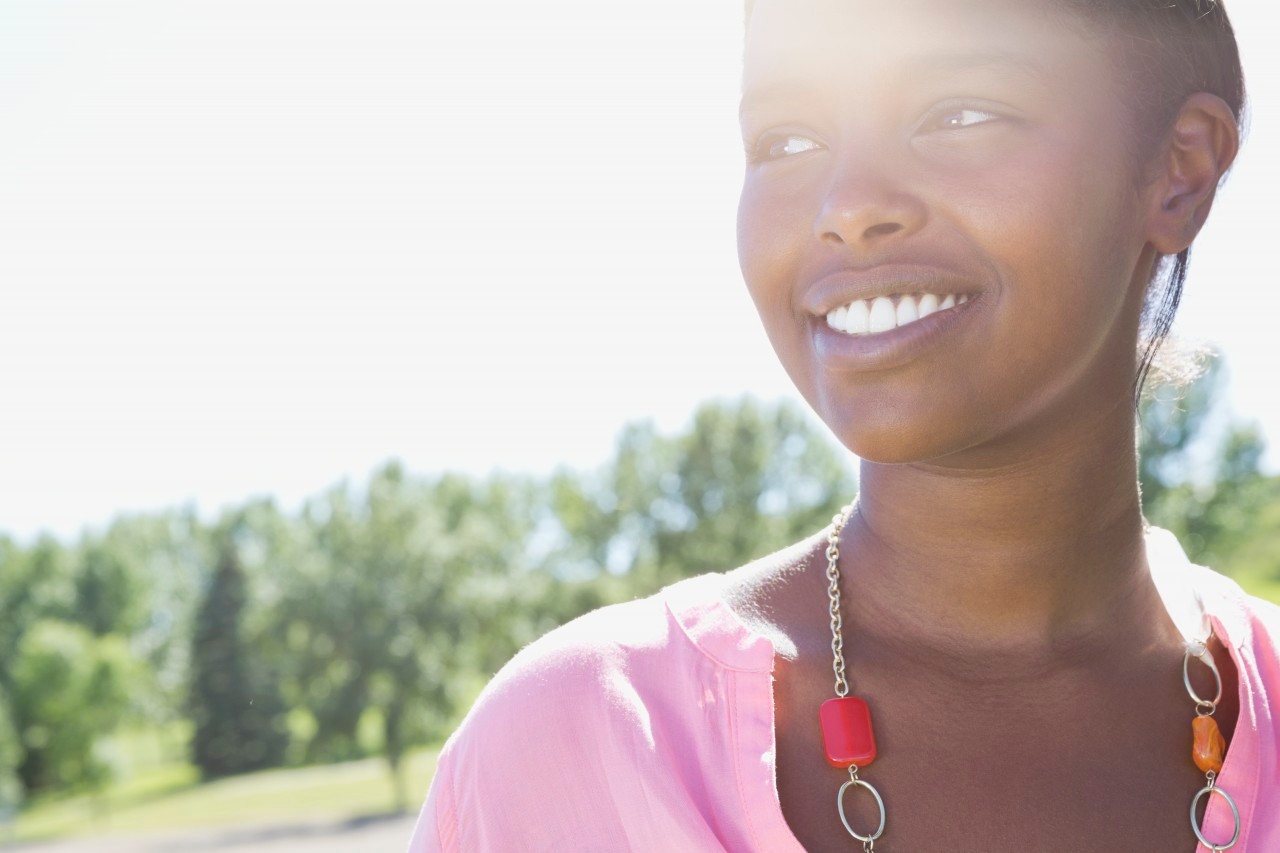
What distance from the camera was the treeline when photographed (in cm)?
3594

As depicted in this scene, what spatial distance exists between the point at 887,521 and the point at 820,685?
0.98 feet

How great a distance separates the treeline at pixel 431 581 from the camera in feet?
118

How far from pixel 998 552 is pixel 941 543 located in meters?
0.09

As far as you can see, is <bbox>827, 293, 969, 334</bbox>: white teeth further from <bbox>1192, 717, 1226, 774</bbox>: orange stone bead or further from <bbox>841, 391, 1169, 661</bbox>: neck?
<bbox>1192, 717, 1226, 774</bbox>: orange stone bead

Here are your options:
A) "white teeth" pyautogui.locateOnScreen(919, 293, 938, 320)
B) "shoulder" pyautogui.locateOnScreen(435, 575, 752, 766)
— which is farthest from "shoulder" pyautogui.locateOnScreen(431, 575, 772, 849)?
"white teeth" pyautogui.locateOnScreen(919, 293, 938, 320)

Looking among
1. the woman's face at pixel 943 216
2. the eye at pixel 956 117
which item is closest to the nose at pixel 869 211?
the woman's face at pixel 943 216

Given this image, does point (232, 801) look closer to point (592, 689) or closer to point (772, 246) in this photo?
point (592, 689)

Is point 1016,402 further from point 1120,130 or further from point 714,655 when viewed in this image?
point 714,655

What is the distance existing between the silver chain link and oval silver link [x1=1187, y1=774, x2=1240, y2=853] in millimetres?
222

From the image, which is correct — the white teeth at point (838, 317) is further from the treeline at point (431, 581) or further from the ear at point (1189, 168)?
the treeline at point (431, 581)

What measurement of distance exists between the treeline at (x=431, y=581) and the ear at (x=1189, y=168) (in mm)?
26755

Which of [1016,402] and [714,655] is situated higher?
[1016,402]

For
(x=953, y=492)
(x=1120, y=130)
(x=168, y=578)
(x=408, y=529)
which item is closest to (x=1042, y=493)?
(x=953, y=492)

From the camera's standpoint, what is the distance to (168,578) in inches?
2616
